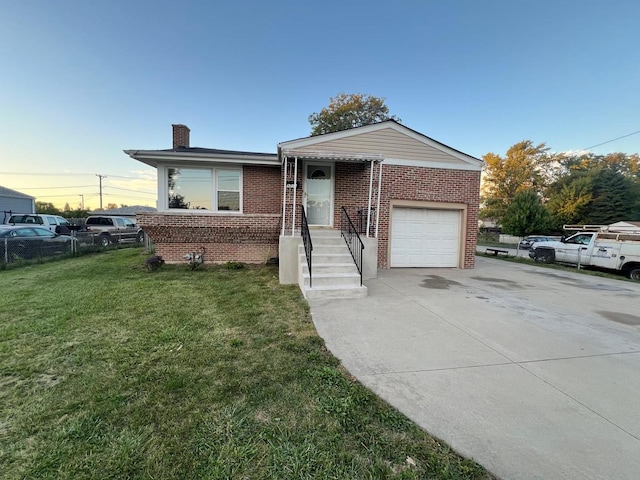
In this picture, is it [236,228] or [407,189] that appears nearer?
[236,228]

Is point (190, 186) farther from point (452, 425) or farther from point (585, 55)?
point (585, 55)

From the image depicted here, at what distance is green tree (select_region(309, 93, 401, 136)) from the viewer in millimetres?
23469

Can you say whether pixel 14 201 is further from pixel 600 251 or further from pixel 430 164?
pixel 600 251

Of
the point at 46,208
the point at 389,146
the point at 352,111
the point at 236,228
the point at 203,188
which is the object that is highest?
the point at 352,111

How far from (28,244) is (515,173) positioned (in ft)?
149

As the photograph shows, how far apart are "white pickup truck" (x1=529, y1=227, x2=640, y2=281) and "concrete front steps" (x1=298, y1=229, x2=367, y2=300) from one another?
34.4ft

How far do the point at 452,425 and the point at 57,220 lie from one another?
21959 mm

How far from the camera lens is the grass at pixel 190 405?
5.64ft

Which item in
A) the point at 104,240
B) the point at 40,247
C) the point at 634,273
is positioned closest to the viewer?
the point at 634,273

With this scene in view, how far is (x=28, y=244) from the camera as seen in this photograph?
9414mm

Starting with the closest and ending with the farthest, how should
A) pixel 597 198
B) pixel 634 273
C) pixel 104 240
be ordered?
pixel 634 273, pixel 104 240, pixel 597 198

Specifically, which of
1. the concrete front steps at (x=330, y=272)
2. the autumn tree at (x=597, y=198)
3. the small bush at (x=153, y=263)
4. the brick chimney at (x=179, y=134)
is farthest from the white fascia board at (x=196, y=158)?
the autumn tree at (x=597, y=198)

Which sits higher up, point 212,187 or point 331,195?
point 212,187

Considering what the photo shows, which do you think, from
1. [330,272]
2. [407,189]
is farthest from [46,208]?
[407,189]
